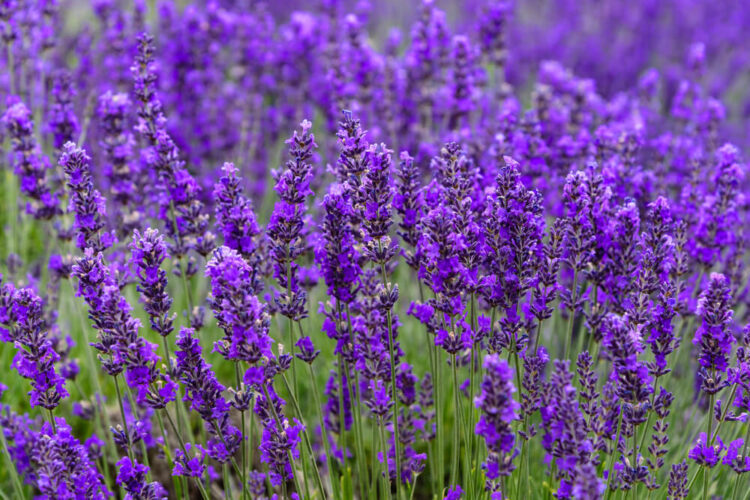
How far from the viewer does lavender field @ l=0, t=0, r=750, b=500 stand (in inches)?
98.1

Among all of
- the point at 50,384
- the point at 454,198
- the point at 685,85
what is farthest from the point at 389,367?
the point at 685,85

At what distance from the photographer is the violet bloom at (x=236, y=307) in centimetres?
224

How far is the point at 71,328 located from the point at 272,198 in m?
2.62

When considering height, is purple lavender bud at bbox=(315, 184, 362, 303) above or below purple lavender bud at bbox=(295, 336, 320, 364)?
above

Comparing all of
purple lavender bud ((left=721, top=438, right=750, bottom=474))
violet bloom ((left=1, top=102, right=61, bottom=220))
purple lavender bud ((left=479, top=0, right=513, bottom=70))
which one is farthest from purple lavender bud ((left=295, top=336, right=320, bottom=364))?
purple lavender bud ((left=479, top=0, right=513, bottom=70))

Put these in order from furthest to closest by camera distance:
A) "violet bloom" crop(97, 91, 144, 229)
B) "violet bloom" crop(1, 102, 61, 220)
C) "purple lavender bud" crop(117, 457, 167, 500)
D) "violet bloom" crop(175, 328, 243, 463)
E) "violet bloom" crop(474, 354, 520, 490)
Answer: "violet bloom" crop(97, 91, 144, 229) < "violet bloom" crop(1, 102, 61, 220) < "purple lavender bud" crop(117, 457, 167, 500) < "violet bloom" crop(175, 328, 243, 463) < "violet bloom" crop(474, 354, 520, 490)

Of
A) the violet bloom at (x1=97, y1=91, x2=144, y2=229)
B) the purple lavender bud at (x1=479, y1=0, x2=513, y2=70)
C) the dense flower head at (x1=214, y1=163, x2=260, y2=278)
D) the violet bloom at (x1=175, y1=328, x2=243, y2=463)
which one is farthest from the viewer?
the purple lavender bud at (x1=479, y1=0, x2=513, y2=70)

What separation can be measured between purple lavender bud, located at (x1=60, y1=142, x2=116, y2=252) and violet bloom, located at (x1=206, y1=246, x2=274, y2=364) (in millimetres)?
710

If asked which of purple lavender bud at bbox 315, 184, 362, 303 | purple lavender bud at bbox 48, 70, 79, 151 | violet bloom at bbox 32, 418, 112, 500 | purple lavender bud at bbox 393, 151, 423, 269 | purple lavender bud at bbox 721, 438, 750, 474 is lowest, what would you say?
violet bloom at bbox 32, 418, 112, 500

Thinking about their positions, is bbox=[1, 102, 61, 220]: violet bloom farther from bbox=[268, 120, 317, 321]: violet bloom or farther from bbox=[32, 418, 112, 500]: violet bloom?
bbox=[268, 120, 317, 321]: violet bloom

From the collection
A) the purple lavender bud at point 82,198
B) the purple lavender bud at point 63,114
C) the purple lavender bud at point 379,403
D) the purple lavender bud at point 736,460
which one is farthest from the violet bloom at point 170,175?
the purple lavender bud at point 736,460

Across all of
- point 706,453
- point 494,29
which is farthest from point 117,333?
point 494,29

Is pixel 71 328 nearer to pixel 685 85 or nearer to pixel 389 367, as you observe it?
pixel 389 367

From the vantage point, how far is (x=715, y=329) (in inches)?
98.6
